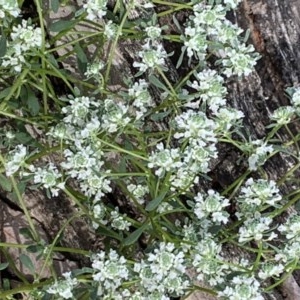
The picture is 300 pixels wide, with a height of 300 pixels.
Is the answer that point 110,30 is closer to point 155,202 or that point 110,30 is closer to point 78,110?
point 78,110

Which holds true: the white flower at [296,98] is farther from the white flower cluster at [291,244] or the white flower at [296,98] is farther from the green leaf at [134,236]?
the green leaf at [134,236]

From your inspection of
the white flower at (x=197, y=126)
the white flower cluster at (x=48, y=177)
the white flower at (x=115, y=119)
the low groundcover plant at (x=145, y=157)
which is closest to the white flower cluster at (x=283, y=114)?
the low groundcover plant at (x=145, y=157)

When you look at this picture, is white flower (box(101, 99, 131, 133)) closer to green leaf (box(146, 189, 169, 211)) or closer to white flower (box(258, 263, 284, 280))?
green leaf (box(146, 189, 169, 211))

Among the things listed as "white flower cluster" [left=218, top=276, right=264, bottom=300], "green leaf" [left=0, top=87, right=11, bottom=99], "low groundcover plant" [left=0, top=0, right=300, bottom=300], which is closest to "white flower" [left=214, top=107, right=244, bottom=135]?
"low groundcover plant" [left=0, top=0, right=300, bottom=300]

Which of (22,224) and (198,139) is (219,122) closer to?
(198,139)

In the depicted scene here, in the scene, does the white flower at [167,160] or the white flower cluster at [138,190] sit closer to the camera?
the white flower at [167,160]

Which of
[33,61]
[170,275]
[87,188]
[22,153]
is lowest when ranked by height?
[170,275]

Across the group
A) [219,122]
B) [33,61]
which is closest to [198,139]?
[219,122]
